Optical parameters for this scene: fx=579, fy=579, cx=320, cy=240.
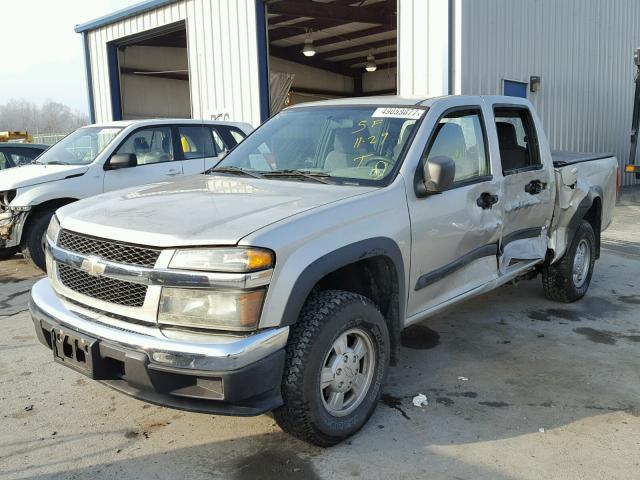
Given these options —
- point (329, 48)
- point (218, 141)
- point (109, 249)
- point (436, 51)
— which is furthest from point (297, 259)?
point (329, 48)

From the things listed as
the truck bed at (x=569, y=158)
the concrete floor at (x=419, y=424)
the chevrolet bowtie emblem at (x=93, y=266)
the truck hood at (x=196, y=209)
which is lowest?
the concrete floor at (x=419, y=424)

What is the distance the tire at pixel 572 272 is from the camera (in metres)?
5.16

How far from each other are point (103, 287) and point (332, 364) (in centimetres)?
119

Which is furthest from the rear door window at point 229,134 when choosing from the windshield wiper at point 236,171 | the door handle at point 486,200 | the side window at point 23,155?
the door handle at point 486,200

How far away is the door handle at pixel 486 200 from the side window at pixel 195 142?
→ 16.2ft

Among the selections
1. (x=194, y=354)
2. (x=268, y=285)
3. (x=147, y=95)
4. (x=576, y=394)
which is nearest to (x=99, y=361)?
(x=194, y=354)

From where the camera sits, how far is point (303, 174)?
11.7 ft

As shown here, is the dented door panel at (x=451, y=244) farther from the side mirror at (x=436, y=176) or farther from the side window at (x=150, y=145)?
the side window at (x=150, y=145)

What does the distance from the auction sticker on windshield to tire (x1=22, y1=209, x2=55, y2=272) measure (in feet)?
14.6

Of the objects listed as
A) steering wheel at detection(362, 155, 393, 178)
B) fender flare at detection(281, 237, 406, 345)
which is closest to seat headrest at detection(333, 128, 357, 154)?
steering wheel at detection(362, 155, 393, 178)

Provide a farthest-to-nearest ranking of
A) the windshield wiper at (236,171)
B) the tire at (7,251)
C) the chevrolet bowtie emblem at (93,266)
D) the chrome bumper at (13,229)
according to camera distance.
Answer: the tire at (7,251), the chrome bumper at (13,229), the windshield wiper at (236,171), the chevrolet bowtie emblem at (93,266)

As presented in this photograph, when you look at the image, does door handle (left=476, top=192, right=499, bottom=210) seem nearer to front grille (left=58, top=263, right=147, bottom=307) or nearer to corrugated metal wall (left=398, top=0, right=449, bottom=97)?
front grille (left=58, top=263, right=147, bottom=307)

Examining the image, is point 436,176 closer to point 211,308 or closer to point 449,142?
point 449,142

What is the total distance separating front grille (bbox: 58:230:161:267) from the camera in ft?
8.59
